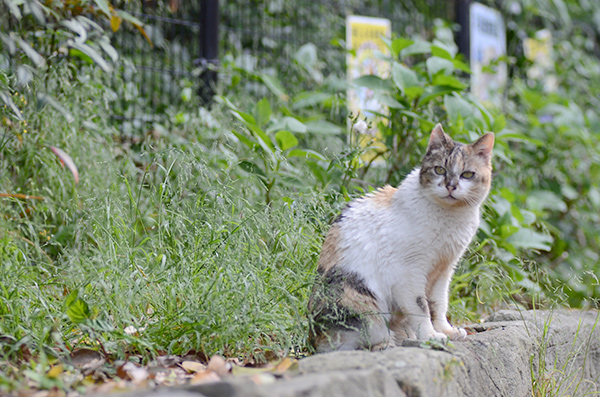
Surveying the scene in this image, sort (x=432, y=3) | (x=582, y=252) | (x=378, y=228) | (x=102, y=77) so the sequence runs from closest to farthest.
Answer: (x=378, y=228), (x=102, y=77), (x=582, y=252), (x=432, y=3)

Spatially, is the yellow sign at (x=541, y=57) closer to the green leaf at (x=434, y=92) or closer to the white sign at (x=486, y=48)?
the white sign at (x=486, y=48)

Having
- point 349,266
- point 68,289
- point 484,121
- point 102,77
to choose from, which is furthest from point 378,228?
point 102,77

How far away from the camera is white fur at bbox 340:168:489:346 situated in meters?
1.83

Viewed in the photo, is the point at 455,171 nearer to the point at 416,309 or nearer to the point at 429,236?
the point at 429,236

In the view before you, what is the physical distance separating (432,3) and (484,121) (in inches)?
96.3

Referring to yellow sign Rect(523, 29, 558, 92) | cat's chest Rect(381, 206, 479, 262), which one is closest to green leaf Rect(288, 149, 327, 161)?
cat's chest Rect(381, 206, 479, 262)

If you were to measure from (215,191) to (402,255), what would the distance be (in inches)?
28.5

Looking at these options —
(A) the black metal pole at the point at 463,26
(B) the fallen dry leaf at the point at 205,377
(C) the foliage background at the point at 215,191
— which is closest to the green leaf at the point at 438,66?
(C) the foliage background at the point at 215,191

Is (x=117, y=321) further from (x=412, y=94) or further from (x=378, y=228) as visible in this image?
(x=412, y=94)

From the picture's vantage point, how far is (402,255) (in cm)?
185

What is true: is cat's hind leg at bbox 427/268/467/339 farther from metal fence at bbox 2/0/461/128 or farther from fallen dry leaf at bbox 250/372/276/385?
metal fence at bbox 2/0/461/128

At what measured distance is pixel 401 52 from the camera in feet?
10.5

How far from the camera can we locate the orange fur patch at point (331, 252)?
1.90m

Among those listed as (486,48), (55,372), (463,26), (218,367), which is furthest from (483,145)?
(486,48)
